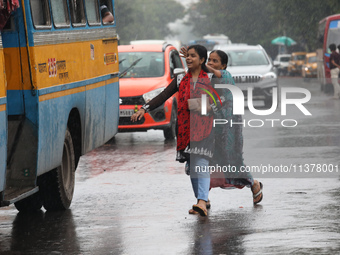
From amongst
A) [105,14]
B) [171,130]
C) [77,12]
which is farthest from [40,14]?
[171,130]

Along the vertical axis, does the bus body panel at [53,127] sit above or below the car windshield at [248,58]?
above

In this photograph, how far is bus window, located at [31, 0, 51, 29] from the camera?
8.41 meters

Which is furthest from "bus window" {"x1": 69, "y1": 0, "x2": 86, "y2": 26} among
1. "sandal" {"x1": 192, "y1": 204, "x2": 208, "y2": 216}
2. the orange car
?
the orange car

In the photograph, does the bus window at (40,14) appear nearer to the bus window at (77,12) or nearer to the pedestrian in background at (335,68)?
the bus window at (77,12)


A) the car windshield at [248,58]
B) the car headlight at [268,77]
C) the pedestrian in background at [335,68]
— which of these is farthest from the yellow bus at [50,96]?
the pedestrian in background at [335,68]

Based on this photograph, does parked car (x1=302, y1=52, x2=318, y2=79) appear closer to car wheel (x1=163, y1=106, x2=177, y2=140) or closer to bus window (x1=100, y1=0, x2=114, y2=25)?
car wheel (x1=163, y1=106, x2=177, y2=140)

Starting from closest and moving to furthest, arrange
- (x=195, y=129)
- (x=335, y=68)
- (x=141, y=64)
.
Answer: (x=195, y=129)
(x=141, y=64)
(x=335, y=68)

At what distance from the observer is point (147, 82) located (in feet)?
58.7

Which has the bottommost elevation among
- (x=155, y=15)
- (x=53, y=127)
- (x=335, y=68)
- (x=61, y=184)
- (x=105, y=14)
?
(x=155, y=15)

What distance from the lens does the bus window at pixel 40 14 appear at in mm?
8413

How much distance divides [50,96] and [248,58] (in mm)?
20028

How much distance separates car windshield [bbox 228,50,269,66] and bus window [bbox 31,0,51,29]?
758 inches

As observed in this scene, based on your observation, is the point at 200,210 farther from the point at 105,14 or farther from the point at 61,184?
the point at 105,14

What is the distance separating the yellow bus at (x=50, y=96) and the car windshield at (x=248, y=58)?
16.7 meters
